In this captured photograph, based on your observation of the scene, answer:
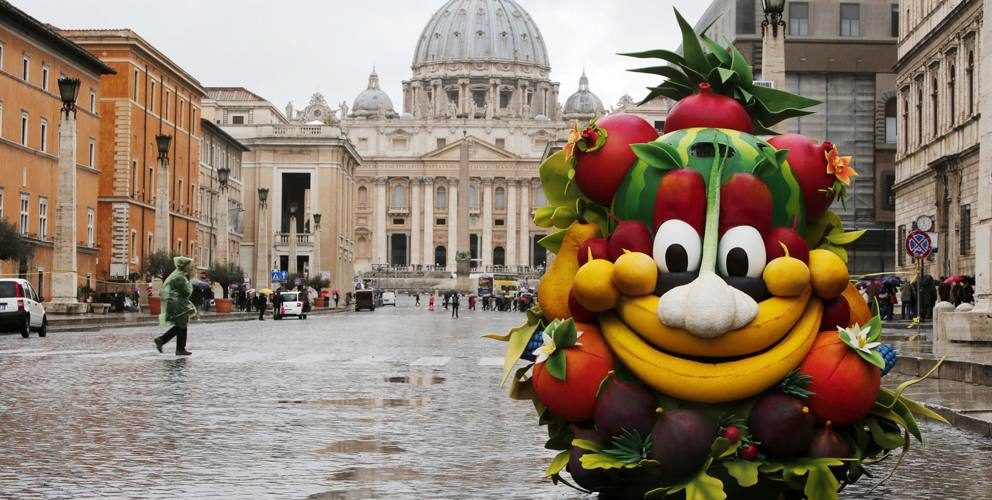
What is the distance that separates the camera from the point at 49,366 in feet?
65.8

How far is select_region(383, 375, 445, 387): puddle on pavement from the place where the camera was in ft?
58.0

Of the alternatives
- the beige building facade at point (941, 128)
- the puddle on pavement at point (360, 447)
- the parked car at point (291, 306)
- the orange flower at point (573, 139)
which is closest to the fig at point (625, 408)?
the orange flower at point (573, 139)

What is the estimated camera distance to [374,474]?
8984 mm

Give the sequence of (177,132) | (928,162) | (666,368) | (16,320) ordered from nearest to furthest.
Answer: (666,368), (16,320), (928,162), (177,132)

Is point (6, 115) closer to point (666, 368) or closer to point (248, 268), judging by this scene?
point (666, 368)

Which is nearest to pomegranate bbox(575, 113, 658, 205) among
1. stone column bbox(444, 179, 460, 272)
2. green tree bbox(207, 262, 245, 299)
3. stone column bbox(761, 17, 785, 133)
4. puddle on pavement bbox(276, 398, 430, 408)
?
puddle on pavement bbox(276, 398, 430, 408)

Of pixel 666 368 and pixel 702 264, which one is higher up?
pixel 702 264

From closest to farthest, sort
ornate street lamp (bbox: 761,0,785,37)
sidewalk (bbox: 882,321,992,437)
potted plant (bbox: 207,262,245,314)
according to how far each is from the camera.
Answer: sidewalk (bbox: 882,321,992,437)
ornate street lamp (bbox: 761,0,785,37)
potted plant (bbox: 207,262,245,314)

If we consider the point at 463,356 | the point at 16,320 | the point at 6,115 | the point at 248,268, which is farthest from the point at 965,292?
the point at 248,268

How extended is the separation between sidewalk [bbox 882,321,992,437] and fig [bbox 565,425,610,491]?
19.1ft

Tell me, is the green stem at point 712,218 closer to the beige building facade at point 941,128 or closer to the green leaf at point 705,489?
the green leaf at point 705,489

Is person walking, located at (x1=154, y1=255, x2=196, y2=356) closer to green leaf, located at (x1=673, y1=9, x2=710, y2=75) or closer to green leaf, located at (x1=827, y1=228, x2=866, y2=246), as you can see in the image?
green leaf, located at (x1=673, y1=9, x2=710, y2=75)

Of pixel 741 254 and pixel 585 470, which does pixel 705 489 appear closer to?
pixel 585 470

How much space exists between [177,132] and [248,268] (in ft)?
115
